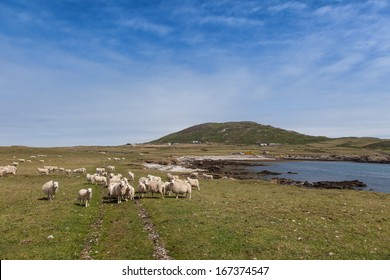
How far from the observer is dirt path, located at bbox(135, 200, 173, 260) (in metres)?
16.3

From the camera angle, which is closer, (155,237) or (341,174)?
(155,237)

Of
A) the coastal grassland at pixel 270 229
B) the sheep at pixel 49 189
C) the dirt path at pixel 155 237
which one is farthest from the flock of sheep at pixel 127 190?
the dirt path at pixel 155 237

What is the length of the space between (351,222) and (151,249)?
646 inches

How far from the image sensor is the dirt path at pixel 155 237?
16291 mm

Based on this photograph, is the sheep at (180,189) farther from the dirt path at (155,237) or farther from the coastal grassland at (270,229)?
the dirt path at (155,237)

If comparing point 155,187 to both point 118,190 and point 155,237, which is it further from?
point 155,237

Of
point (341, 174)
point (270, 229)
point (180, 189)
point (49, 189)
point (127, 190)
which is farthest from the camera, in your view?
point (341, 174)

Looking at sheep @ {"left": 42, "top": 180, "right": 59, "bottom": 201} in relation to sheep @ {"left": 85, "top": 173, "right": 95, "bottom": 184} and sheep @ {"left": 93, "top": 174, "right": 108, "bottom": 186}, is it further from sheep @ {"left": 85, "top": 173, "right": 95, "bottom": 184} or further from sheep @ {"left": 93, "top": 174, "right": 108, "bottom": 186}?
sheep @ {"left": 85, "top": 173, "right": 95, "bottom": 184}

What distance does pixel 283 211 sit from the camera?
2712 cm

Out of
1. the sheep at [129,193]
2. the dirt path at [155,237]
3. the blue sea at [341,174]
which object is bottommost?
the blue sea at [341,174]

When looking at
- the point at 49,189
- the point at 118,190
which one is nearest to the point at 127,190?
the point at 118,190

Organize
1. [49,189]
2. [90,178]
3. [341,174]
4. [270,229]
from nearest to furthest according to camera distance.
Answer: [270,229], [49,189], [90,178], [341,174]

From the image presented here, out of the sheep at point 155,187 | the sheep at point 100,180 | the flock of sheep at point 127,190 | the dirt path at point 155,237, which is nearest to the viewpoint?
the dirt path at point 155,237

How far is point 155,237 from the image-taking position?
64.0ft
